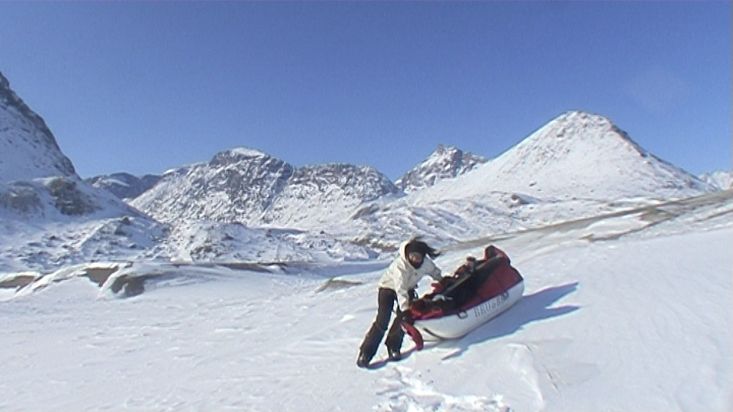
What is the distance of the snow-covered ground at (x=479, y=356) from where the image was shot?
517 cm

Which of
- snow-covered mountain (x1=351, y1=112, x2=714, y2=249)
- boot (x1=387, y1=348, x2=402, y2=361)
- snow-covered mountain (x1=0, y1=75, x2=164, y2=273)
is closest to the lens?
boot (x1=387, y1=348, x2=402, y2=361)

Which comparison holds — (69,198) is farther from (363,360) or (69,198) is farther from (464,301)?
(464,301)

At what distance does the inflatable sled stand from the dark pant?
25cm

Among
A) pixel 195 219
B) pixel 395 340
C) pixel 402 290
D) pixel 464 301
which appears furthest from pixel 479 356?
pixel 195 219

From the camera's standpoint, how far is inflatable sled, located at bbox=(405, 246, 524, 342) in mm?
6953

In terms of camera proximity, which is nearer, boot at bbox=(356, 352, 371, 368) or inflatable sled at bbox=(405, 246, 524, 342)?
inflatable sled at bbox=(405, 246, 524, 342)

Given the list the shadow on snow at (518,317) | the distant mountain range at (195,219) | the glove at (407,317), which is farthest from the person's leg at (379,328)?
the distant mountain range at (195,219)

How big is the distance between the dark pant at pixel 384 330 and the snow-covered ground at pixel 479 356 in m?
0.28

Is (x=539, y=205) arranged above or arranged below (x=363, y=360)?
above

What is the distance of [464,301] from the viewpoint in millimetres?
7219

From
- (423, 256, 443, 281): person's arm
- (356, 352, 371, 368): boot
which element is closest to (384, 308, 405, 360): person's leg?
(356, 352, 371, 368): boot

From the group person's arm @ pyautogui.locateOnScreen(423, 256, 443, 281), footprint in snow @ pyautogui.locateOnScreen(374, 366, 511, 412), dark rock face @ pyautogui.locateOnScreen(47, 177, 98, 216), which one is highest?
dark rock face @ pyautogui.locateOnScreen(47, 177, 98, 216)

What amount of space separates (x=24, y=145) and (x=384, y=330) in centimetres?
14438

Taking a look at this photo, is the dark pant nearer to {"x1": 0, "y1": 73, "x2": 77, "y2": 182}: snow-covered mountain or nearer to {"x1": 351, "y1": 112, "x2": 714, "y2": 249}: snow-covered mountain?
{"x1": 351, "y1": 112, "x2": 714, "y2": 249}: snow-covered mountain
